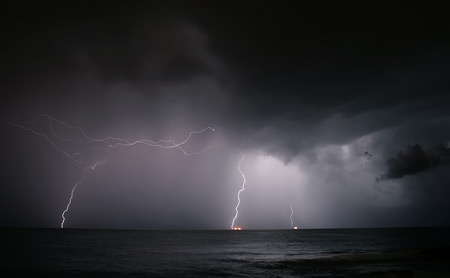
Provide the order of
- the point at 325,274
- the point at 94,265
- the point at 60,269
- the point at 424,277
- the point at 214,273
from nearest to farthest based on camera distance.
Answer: the point at 424,277
the point at 325,274
the point at 214,273
the point at 60,269
the point at 94,265

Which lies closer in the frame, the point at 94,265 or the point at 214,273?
the point at 214,273

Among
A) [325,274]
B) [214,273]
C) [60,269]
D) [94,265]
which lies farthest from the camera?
[94,265]

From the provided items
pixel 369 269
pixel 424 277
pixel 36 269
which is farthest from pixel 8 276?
pixel 424 277

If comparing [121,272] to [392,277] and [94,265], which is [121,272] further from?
[392,277]

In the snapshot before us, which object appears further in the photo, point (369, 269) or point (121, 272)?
point (121, 272)

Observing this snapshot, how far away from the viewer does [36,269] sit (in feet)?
130

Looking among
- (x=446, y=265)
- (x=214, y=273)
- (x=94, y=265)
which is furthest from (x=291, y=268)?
(x=94, y=265)

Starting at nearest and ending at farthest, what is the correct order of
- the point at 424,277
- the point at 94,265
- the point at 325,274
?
the point at 424,277
the point at 325,274
the point at 94,265

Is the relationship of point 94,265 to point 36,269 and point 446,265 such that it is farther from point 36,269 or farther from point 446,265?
point 446,265

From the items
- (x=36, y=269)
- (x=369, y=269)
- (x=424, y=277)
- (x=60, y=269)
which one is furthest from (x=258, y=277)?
(x=36, y=269)

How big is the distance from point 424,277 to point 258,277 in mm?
14360

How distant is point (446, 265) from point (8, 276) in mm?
44594

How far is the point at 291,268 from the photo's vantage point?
3988 cm

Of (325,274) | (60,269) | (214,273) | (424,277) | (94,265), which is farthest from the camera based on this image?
(94,265)
